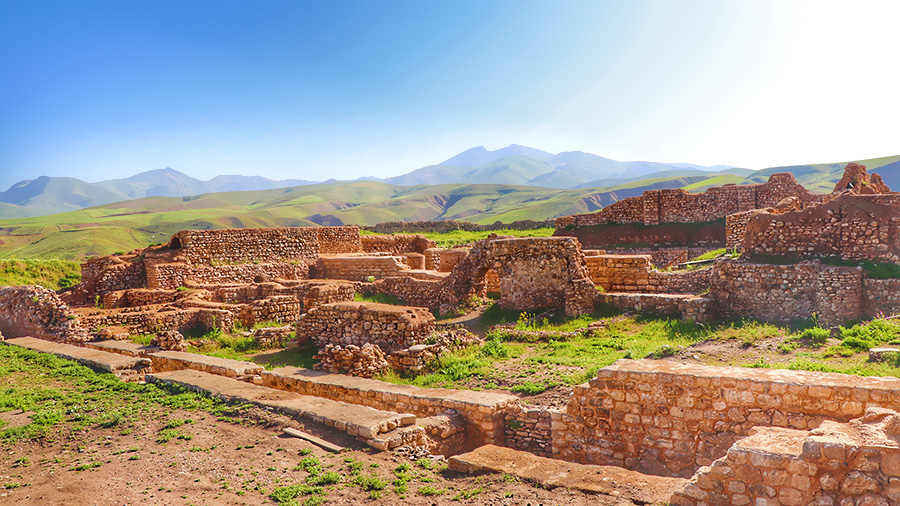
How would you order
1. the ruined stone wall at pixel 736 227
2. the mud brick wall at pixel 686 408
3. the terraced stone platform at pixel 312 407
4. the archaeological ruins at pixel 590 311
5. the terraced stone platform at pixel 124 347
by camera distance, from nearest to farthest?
the archaeological ruins at pixel 590 311 < the mud brick wall at pixel 686 408 < the terraced stone platform at pixel 312 407 < the terraced stone platform at pixel 124 347 < the ruined stone wall at pixel 736 227

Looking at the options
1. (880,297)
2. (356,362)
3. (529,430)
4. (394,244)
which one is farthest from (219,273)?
(880,297)

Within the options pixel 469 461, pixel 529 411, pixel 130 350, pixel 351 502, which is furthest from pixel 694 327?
pixel 130 350

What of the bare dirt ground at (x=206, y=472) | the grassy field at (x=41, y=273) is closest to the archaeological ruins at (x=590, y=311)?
the bare dirt ground at (x=206, y=472)

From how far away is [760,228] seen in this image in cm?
1346

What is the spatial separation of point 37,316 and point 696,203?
992 inches

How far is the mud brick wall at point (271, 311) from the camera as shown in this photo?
18.0 m

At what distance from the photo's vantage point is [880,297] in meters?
11.0

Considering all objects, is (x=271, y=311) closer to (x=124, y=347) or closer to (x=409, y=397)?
(x=124, y=347)

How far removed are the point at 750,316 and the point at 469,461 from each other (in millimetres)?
9046

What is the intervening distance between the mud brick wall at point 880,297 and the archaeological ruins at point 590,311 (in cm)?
3

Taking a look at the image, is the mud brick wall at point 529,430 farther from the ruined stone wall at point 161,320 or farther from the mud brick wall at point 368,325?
the ruined stone wall at point 161,320

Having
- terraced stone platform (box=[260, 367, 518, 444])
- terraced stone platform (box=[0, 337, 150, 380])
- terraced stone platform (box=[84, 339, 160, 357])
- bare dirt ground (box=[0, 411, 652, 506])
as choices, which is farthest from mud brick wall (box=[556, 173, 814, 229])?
bare dirt ground (box=[0, 411, 652, 506])

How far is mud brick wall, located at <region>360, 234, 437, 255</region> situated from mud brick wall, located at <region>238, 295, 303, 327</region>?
33.6 feet

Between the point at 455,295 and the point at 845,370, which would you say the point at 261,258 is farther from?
the point at 845,370
